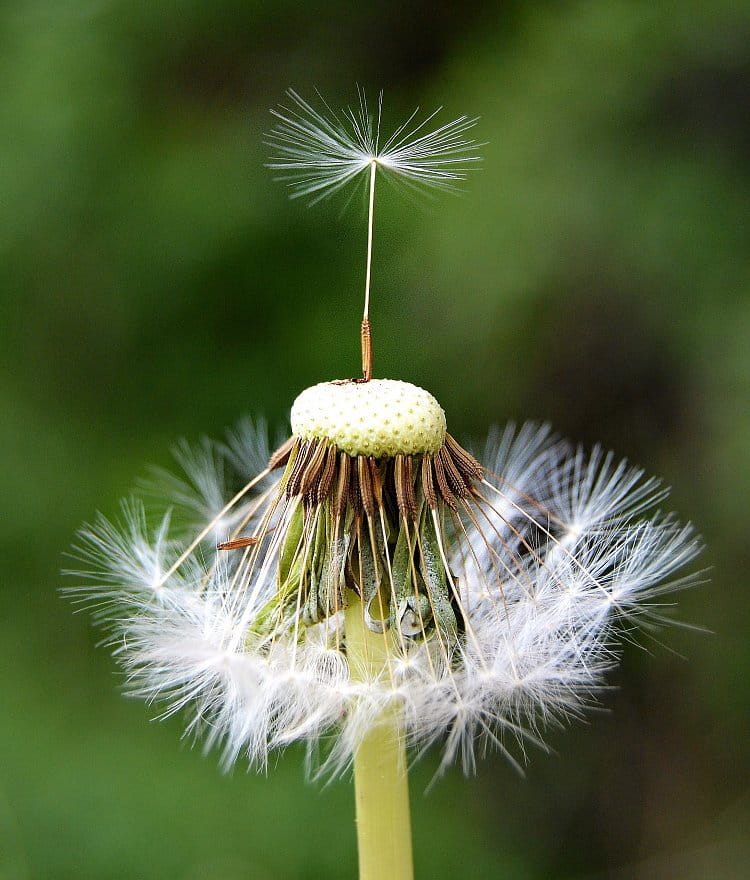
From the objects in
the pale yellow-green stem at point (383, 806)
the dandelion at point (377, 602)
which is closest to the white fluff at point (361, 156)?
the dandelion at point (377, 602)

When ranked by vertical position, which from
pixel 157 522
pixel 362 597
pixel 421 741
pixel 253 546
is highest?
pixel 157 522

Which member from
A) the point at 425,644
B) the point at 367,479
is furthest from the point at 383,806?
the point at 367,479

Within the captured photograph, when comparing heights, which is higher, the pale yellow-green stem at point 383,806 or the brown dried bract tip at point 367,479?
the brown dried bract tip at point 367,479

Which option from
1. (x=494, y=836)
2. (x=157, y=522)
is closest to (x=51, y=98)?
(x=157, y=522)

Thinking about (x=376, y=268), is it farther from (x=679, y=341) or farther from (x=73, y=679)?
(x=73, y=679)

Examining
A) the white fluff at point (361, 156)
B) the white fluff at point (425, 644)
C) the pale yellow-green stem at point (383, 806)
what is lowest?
the pale yellow-green stem at point (383, 806)

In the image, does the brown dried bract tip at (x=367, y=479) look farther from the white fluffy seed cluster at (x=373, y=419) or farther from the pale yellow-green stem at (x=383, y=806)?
the pale yellow-green stem at (x=383, y=806)

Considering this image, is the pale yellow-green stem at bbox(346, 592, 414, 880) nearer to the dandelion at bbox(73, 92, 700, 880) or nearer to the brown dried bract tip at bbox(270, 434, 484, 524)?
the dandelion at bbox(73, 92, 700, 880)

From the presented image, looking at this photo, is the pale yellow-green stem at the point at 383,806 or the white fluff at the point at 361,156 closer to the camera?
the pale yellow-green stem at the point at 383,806
